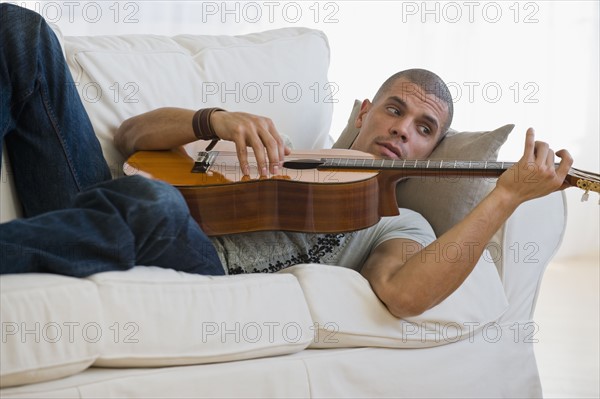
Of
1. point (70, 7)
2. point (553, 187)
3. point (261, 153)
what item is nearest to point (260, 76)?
point (261, 153)

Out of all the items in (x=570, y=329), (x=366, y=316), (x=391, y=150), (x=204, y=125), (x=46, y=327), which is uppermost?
(x=204, y=125)

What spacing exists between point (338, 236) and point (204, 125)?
379mm

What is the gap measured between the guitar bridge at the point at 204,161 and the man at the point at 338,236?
0.06m

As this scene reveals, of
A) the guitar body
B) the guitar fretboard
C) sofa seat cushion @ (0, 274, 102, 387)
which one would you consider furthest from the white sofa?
the guitar fretboard

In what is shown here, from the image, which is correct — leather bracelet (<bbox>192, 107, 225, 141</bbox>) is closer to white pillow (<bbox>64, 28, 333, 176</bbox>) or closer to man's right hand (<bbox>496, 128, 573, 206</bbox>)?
white pillow (<bbox>64, 28, 333, 176</bbox>)

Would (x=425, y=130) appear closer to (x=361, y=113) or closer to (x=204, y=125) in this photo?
(x=361, y=113)

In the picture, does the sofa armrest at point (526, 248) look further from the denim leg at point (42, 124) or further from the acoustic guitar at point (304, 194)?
the denim leg at point (42, 124)

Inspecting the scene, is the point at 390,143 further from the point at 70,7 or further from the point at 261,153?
the point at 70,7

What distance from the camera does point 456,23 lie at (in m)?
3.83

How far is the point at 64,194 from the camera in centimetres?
185

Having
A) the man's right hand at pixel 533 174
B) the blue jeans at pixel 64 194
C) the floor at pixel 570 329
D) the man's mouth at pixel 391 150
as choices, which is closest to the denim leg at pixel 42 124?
the blue jeans at pixel 64 194

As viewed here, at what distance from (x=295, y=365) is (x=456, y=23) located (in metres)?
2.52

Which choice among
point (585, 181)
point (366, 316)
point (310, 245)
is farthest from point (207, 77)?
point (585, 181)

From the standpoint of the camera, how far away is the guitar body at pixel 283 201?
70.8 inches
